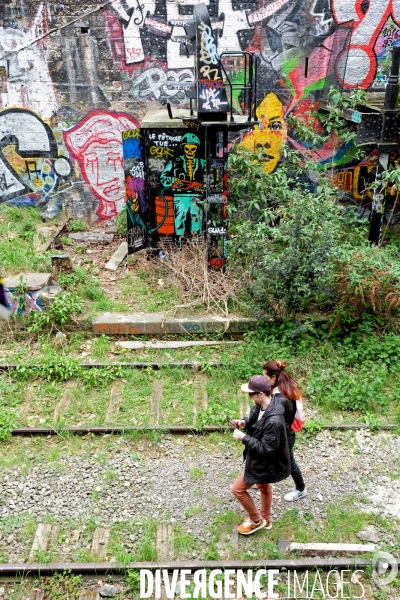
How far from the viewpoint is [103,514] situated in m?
5.99

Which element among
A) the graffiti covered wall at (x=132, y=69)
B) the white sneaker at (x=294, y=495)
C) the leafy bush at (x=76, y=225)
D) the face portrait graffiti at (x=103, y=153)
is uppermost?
the graffiti covered wall at (x=132, y=69)

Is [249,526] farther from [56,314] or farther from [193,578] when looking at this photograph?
[56,314]

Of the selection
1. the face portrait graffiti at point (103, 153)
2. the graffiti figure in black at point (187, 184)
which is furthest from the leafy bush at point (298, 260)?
the face portrait graffiti at point (103, 153)

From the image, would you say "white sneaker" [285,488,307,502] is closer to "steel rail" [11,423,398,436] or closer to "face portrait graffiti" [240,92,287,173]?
"steel rail" [11,423,398,436]

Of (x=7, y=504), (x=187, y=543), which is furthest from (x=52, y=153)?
(x=187, y=543)

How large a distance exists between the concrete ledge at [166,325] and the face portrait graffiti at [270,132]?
4987mm

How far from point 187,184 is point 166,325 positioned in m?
3.03

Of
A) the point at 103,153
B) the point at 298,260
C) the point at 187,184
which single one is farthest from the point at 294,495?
the point at 103,153

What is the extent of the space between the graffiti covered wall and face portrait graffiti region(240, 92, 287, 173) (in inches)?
0.9

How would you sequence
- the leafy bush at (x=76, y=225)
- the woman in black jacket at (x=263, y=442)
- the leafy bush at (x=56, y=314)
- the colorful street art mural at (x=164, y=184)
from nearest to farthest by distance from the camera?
the woman in black jacket at (x=263, y=442)
the leafy bush at (x=56, y=314)
the colorful street art mural at (x=164, y=184)
the leafy bush at (x=76, y=225)

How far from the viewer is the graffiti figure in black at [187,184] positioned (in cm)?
1043

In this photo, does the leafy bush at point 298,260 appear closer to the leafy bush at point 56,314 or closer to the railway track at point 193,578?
the leafy bush at point 56,314

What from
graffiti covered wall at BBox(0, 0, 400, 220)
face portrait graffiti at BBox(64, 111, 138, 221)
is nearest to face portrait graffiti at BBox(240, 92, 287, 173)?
graffiti covered wall at BBox(0, 0, 400, 220)

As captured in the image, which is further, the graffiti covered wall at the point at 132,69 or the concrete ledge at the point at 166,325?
the graffiti covered wall at the point at 132,69
